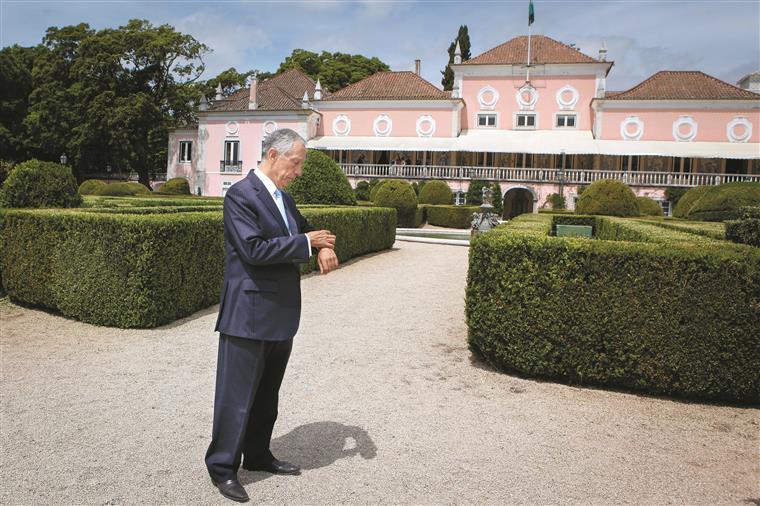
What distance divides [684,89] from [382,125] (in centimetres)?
1840

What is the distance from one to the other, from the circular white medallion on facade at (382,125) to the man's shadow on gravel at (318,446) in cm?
3469

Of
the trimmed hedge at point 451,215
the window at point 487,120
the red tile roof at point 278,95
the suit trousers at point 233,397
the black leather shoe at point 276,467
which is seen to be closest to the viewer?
the suit trousers at point 233,397

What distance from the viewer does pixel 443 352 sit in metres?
6.13

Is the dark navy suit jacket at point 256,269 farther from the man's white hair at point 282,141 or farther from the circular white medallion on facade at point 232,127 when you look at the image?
the circular white medallion on facade at point 232,127

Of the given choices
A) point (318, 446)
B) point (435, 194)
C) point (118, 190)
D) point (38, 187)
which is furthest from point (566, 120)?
point (318, 446)

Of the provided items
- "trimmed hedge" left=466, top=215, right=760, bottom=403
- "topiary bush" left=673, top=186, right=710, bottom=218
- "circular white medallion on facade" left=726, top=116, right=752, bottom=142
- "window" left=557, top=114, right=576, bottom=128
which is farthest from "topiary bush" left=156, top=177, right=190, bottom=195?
"trimmed hedge" left=466, top=215, right=760, bottom=403

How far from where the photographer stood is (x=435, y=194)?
2962cm

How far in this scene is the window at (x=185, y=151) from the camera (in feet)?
134

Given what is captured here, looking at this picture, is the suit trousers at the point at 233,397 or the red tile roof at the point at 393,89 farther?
the red tile roof at the point at 393,89

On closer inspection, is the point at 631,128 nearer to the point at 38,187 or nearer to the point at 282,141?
the point at 38,187

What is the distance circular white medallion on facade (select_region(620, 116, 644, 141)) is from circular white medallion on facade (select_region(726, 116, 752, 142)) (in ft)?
15.5

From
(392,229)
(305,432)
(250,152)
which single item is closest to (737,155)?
(392,229)

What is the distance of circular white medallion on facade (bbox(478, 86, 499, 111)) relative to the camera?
121ft

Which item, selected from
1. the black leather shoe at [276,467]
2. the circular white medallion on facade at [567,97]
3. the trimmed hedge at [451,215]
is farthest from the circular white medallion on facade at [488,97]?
the black leather shoe at [276,467]
